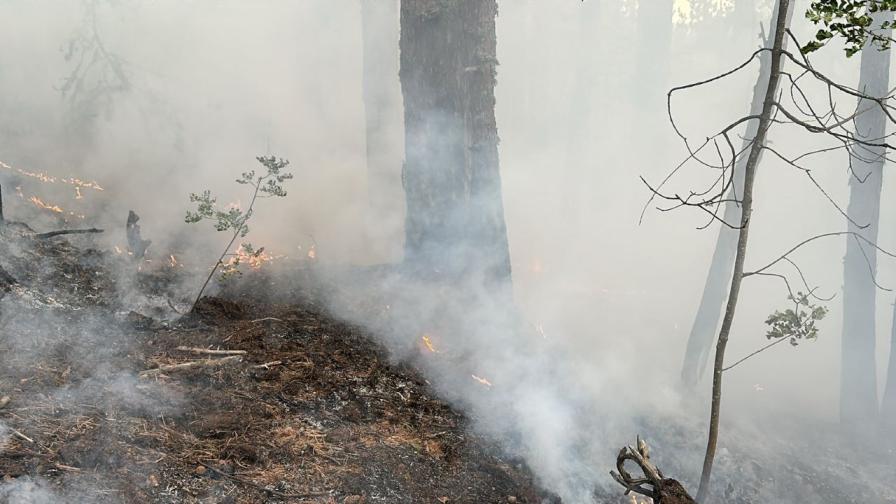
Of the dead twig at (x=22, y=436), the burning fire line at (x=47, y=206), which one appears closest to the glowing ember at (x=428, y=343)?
the dead twig at (x=22, y=436)

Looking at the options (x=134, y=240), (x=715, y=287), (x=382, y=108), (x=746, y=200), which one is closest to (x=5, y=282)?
(x=134, y=240)

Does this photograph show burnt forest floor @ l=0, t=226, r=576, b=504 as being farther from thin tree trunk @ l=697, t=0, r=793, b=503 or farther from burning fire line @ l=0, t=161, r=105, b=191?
burning fire line @ l=0, t=161, r=105, b=191

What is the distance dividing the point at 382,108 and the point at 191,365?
758 cm

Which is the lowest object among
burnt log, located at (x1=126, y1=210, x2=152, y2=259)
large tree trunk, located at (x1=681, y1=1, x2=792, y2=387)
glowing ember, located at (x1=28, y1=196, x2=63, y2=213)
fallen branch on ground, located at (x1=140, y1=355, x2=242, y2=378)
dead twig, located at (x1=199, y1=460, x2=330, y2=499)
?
dead twig, located at (x1=199, y1=460, x2=330, y2=499)

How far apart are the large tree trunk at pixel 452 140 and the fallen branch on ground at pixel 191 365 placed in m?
2.56

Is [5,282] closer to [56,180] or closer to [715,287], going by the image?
[56,180]

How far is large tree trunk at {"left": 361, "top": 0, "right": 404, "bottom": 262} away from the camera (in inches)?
412

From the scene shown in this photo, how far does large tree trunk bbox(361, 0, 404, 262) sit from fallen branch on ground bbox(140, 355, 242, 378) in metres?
5.77

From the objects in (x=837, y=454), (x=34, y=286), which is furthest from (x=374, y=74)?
(x=837, y=454)

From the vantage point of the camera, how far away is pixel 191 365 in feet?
13.6

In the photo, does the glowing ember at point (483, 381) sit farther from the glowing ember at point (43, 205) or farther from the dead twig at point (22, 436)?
the glowing ember at point (43, 205)

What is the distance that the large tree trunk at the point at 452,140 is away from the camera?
6.00 meters

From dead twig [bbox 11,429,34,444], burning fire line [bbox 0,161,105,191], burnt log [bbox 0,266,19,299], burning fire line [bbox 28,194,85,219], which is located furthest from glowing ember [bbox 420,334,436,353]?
burning fire line [bbox 0,161,105,191]

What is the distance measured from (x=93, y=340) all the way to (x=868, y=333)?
11.0 meters
